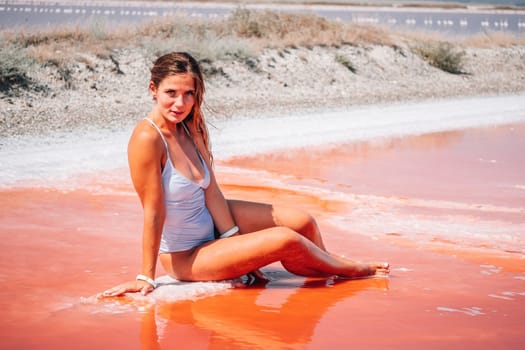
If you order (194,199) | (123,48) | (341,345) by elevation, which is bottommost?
(341,345)

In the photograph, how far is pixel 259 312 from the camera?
467 cm

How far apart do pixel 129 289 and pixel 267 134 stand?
7.34 m

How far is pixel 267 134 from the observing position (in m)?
12.0

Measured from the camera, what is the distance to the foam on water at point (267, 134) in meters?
8.88

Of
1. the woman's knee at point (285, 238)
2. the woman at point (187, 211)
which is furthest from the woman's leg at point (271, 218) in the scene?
the woman's knee at point (285, 238)

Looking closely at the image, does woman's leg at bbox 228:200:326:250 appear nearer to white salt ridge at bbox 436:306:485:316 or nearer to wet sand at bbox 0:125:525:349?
wet sand at bbox 0:125:525:349

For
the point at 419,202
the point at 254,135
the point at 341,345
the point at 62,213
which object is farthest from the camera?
the point at 254,135

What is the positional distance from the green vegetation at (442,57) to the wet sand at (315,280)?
13798 mm

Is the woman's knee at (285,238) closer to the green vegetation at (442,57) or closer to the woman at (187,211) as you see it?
the woman at (187,211)

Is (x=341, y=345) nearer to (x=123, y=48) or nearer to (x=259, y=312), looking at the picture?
(x=259, y=312)

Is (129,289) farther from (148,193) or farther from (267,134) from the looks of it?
(267,134)

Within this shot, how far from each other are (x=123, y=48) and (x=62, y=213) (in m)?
10.3

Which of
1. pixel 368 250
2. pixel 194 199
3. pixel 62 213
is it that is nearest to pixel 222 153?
pixel 62 213

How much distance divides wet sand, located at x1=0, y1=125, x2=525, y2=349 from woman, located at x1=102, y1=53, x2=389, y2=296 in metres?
0.20
